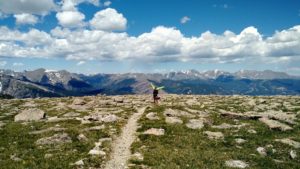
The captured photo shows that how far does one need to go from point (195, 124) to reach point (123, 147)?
1205cm

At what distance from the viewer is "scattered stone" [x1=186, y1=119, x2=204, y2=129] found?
3956 cm

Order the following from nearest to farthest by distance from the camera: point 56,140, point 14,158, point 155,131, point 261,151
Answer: point 14,158 < point 261,151 < point 56,140 < point 155,131

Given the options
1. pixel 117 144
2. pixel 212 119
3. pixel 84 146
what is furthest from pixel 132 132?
pixel 212 119

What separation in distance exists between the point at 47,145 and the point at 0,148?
371cm

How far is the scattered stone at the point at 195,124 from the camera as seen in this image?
39.6 meters

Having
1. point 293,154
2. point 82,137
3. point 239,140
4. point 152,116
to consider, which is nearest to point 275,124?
point 239,140

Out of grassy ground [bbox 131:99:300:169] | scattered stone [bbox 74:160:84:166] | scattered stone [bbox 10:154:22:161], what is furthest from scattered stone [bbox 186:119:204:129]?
scattered stone [bbox 10:154:22:161]

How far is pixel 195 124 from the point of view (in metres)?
40.6

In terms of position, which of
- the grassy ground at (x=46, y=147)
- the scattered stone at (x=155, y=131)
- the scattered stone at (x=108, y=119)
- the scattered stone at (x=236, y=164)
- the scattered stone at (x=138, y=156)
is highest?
the scattered stone at (x=108, y=119)

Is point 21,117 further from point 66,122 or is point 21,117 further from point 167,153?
point 167,153

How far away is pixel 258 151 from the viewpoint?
2969 centimetres

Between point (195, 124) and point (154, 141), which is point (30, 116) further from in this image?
point (195, 124)

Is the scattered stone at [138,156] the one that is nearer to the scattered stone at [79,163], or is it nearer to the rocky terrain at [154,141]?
the rocky terrain at [154,141]

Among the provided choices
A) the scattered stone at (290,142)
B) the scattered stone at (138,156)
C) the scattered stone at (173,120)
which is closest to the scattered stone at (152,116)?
the scattered stone at (173,120)
